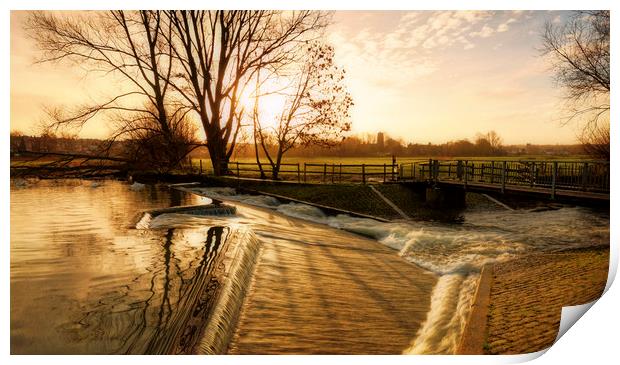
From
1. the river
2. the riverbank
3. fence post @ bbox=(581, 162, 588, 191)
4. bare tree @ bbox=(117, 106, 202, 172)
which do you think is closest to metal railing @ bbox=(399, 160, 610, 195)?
fence post @ bbox=(581, 162, 588, 191)

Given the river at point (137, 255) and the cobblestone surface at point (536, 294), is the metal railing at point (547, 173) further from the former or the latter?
the cobblestone surface at point (536, 294)

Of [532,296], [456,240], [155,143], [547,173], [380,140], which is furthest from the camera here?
[380,140]

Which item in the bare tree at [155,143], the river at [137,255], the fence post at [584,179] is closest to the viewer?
the river at [137,255]

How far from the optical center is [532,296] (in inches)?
171

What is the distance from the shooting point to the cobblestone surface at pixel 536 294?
3.59m

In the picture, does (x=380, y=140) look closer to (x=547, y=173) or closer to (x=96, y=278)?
(x=547, y=173)

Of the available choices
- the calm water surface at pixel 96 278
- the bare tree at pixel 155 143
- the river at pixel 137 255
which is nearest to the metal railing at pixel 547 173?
the river at pixel 137 255

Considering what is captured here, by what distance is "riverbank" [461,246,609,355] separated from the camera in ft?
11.7

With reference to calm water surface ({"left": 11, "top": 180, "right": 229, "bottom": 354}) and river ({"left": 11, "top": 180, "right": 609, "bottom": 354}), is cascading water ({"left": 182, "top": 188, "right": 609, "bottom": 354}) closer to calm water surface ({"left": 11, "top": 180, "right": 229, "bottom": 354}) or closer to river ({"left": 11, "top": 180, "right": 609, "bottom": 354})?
river ({"left": 11, "top": 180, "right": 609, "bottom": 354})

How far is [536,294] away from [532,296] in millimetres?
86

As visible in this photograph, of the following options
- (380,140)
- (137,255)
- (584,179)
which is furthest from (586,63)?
(137,255)

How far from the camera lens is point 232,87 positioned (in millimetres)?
11875

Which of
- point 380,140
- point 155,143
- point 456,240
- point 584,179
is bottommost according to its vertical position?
point 456,240

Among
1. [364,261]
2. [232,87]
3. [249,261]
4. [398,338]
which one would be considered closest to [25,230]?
[249,261]
